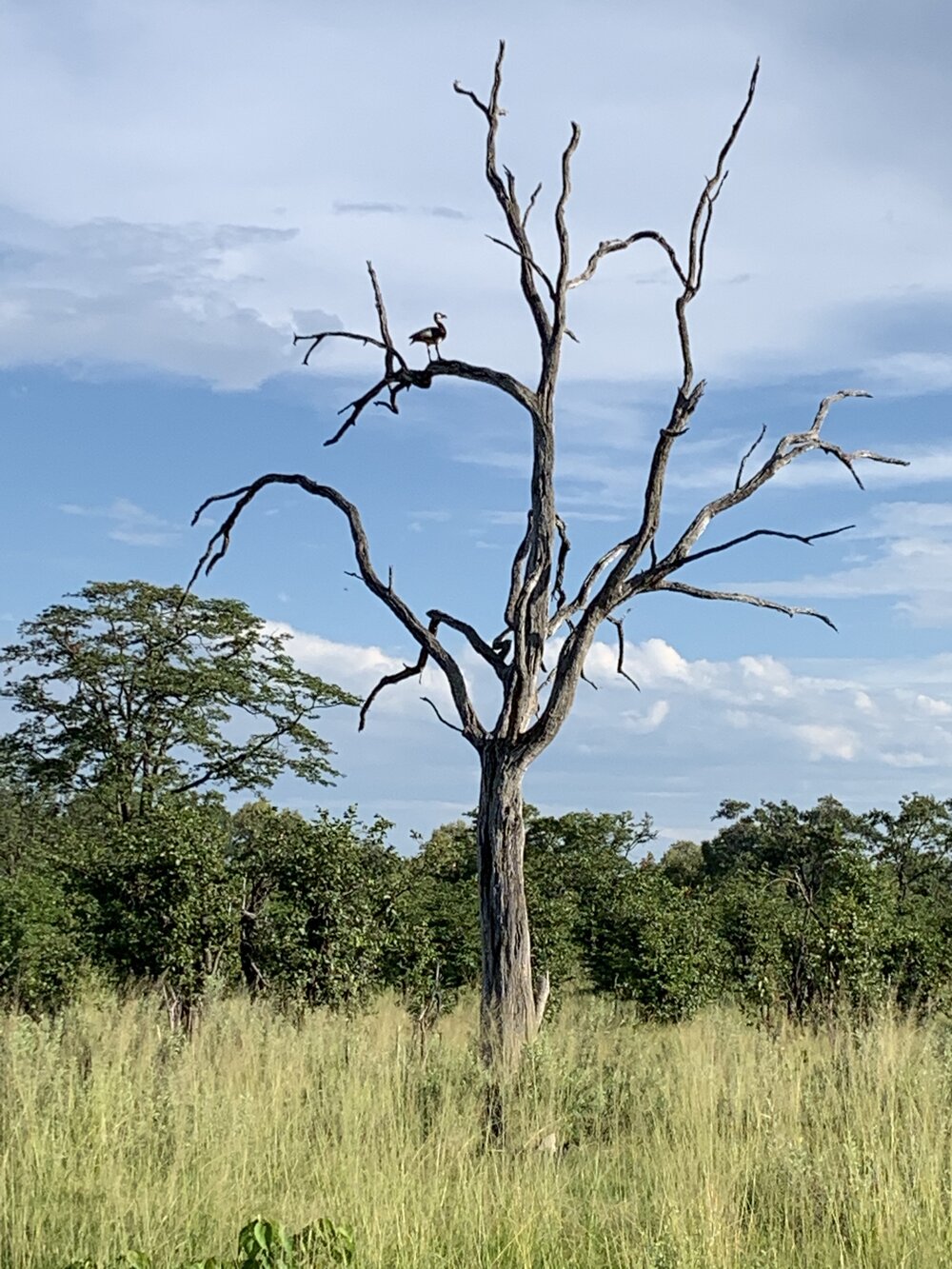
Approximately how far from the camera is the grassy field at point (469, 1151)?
231 inches

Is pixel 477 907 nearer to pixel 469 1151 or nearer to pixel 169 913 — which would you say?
pixel 169 913

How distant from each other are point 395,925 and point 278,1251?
835 centimetres

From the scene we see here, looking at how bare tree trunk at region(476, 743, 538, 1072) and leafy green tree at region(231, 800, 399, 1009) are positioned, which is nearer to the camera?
bare tree trunk at region(476, 743, 538, 1072)

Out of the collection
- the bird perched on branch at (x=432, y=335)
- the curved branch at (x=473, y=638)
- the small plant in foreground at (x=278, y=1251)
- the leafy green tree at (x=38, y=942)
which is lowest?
the small plant in foreground at (x=278, y=1251)

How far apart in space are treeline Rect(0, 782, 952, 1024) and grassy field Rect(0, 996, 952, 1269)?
2.31 m

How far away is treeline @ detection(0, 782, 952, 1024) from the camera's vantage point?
12.0 m

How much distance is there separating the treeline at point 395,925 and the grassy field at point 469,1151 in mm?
2310

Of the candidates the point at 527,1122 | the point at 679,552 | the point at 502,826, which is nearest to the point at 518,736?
the point at 502,826

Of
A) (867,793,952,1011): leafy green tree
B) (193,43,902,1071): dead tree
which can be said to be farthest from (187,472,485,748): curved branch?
(867,793,952,1011): leafy green tree

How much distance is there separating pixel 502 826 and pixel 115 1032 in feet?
10.4

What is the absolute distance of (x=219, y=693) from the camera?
25.8m

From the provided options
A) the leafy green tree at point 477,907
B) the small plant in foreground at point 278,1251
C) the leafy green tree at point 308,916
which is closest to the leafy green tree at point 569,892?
the leafy green tree at point 477,907

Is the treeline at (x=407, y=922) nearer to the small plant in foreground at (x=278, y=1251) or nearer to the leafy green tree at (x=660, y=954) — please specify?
the leafy green tree at (x=660, y=954)

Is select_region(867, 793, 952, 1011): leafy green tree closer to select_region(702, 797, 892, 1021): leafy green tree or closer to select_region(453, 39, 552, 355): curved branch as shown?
select_region(702, 797, 892, 1021): leafy green tree
